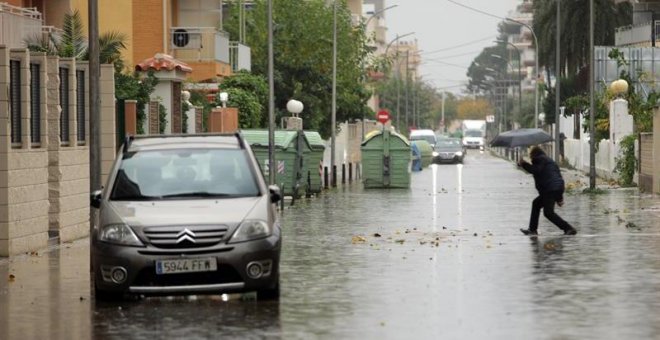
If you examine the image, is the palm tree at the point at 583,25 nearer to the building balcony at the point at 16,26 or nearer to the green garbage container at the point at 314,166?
the green garbage container at the point at 314,166

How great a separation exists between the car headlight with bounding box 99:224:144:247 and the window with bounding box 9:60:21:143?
7667 millimetres

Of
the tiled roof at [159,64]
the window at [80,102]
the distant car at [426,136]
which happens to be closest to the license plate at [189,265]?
the window at [80,102]

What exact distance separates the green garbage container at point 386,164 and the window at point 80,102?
25.2m

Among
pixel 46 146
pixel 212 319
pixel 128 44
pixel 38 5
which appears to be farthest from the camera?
pixel 128 44

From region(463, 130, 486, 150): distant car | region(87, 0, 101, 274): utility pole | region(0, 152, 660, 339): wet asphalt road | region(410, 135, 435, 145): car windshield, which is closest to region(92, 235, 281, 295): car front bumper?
region(0, 152, 660, 339): wet asphalt road

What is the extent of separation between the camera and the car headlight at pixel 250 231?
15.7 meters

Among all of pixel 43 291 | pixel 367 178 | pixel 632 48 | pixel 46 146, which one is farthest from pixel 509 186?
pixel 43 291

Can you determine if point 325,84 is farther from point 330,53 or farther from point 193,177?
point 193,177

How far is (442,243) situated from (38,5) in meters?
21.0

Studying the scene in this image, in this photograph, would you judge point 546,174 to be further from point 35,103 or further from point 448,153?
point 448,153

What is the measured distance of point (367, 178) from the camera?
173 feet

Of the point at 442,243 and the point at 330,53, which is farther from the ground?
the point at 330,53

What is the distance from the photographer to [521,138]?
105ft

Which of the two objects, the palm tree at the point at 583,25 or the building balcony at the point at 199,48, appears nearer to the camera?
the building balcony at the point at 199,48
